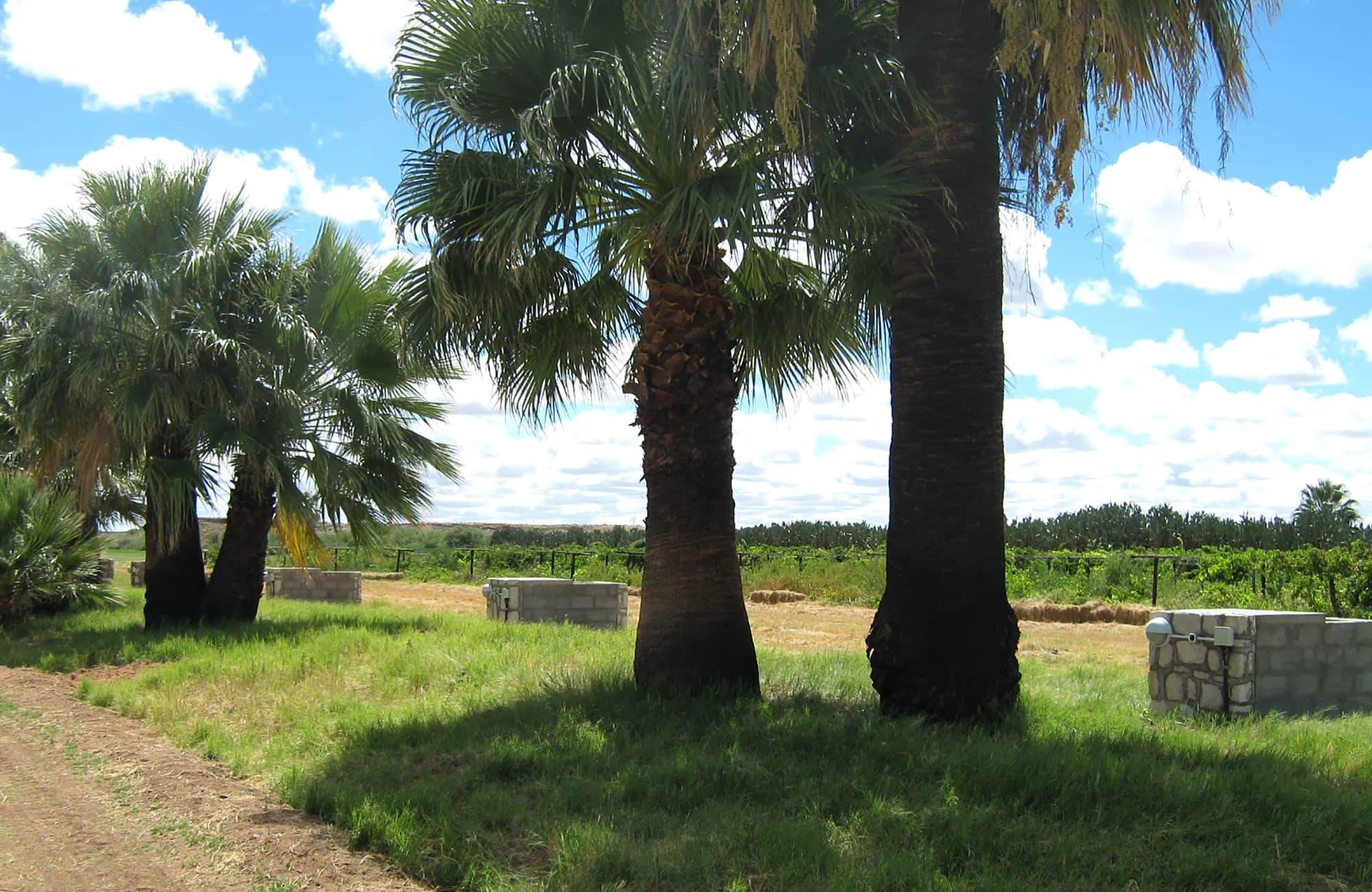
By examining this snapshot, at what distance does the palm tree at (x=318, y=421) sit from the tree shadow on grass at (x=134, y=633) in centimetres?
108

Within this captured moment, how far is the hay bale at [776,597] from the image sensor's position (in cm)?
2553

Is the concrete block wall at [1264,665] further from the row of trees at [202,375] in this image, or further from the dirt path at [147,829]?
the row of trees at [202,375]

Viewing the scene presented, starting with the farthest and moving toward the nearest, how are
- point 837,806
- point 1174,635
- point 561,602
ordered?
point 561,602 → point 1174,635 → point 837,806

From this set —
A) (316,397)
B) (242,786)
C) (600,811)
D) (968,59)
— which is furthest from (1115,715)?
(316,397)

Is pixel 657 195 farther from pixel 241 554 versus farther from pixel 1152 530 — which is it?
pixel 1152 530

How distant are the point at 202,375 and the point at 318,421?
5.05 ft

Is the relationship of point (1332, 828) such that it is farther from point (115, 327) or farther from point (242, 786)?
point (115, 327)

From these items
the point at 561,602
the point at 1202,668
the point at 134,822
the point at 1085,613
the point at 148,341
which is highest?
the point at 148,341

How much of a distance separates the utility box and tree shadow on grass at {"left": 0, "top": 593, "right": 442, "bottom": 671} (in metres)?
1.20

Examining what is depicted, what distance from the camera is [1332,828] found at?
5.35 meters

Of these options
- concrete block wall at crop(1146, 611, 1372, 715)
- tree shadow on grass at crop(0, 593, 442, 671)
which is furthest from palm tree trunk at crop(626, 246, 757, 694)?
tree shadow on grass at crop(0, 593, 442, 671)

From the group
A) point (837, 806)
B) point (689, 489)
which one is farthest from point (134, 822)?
point (689, 489)

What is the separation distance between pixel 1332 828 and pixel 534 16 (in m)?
7.82

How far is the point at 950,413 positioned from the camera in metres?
7.59
